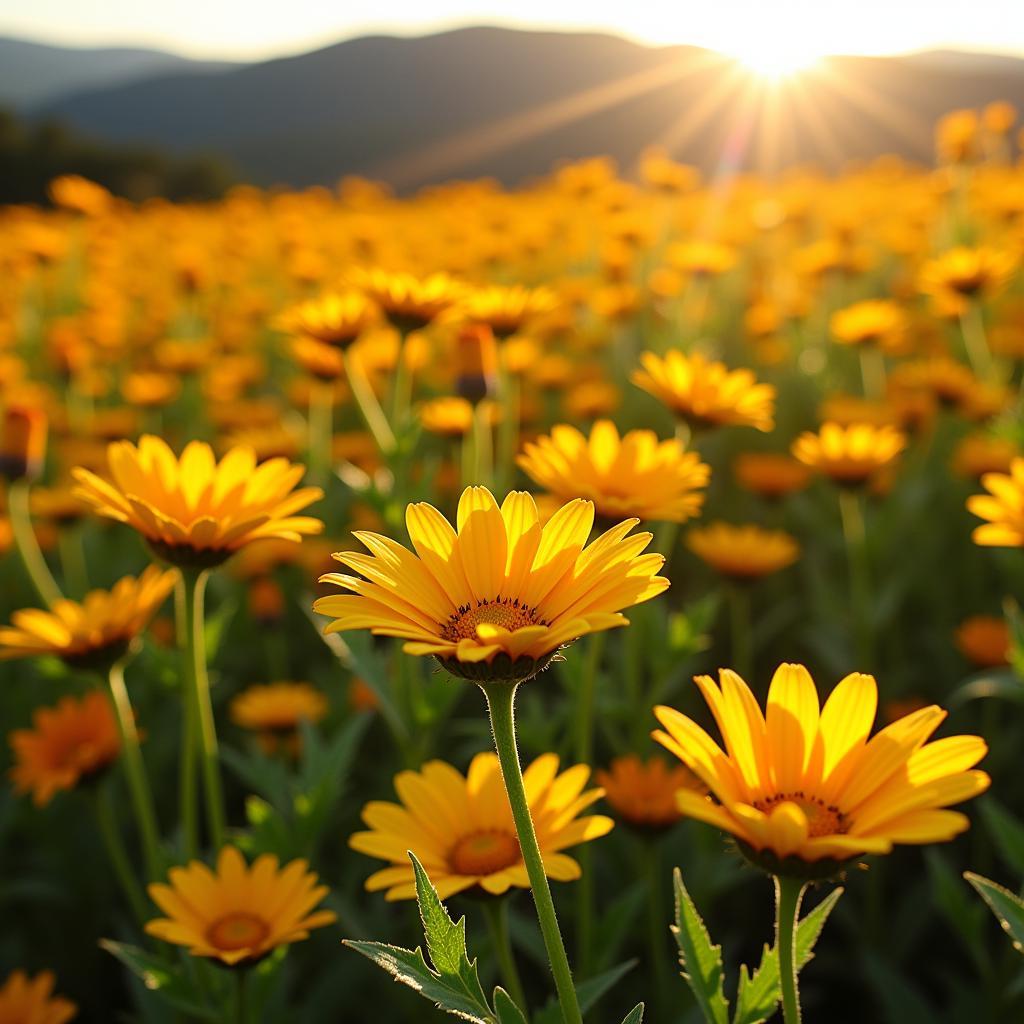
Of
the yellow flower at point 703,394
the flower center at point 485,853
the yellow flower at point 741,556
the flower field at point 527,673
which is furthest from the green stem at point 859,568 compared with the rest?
the flower center at point 485,853

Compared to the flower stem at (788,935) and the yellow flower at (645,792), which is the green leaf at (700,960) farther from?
the yellow flower at (645,792)

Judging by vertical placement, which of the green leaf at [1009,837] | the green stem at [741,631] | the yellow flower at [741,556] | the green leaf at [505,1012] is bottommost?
the green stem at [741,631]

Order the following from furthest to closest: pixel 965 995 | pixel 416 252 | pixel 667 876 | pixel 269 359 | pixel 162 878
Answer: pixel 416 252 → pixel 269 359 → pixel 667 876 → pixel 965 995 → pixel 162 878

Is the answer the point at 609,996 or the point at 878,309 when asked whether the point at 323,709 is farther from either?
the point at 878,309

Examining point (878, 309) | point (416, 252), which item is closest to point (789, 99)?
point (416, 252)

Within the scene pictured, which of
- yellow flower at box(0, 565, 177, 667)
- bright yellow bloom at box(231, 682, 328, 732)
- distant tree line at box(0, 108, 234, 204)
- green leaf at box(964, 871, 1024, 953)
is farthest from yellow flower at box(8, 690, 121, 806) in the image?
distant tree line at box(0, 108, 234, 204)

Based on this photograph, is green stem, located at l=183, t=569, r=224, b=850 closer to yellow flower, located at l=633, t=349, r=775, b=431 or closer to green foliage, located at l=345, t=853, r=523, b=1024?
green foliage, located at l=345, t=853, r=523, b=1024
